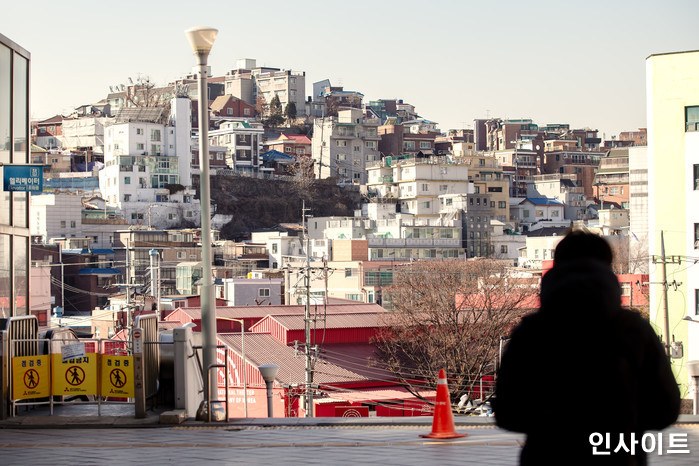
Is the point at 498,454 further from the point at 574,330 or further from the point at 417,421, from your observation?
the point at 574,330

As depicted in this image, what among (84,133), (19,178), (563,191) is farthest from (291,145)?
(19,178)

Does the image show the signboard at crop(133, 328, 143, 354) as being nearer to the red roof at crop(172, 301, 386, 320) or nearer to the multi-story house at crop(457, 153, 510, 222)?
the red roof at crop(172, 301, 386, 320)

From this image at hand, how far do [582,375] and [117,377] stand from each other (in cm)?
949

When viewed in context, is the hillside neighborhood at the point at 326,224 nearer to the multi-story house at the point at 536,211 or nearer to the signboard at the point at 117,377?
the multi-story house at the point at 536,211

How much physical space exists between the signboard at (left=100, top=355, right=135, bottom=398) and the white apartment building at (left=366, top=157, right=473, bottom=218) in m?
108

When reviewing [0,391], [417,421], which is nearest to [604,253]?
[417,421]

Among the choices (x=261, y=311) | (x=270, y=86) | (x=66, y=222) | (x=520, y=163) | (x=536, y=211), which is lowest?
(x=261, y=311)

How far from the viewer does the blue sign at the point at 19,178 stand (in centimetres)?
1378

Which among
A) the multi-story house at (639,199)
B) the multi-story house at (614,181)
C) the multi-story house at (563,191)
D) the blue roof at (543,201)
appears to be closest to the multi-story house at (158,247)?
the multi-story house at (639,199)

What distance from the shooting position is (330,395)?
3644 cm

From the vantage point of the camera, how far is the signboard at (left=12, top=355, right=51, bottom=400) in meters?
12.2

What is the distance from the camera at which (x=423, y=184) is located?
121938mm

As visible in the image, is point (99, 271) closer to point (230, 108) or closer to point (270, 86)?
point (230, 108)

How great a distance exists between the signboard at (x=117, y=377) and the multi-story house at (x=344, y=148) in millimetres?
126293
